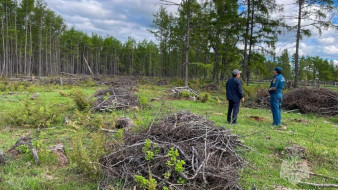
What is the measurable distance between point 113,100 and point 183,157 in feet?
24.4

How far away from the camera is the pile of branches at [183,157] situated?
12.4ft

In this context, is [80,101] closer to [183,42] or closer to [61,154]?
[61,154]

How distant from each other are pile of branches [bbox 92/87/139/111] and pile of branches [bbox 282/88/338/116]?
7926mm

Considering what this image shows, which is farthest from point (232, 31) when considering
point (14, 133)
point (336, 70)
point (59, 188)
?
point (336, 70)

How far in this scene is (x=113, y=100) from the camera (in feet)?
36.0

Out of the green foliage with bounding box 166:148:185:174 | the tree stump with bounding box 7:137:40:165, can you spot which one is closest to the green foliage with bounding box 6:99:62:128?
the tree stump with bounding box 7:137:40:165

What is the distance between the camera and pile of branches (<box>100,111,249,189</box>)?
3.77 meters

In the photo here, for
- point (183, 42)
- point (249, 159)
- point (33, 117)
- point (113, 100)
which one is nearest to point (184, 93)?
point (113, 100)

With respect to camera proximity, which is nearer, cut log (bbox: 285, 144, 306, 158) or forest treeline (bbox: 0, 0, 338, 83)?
cut log (bbox: 285, 144, 306, 158)

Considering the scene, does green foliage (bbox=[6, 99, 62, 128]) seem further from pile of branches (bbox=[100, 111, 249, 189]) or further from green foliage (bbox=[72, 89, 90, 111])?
pile of branches (bbox=[100, 111, 249, 189])

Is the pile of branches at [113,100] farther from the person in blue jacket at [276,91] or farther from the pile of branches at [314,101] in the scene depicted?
the pile of branches at [314,101]

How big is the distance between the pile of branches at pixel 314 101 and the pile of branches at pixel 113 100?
7926mm

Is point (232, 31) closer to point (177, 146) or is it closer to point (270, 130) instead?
point (270, 130)

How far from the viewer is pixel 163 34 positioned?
133 feet
